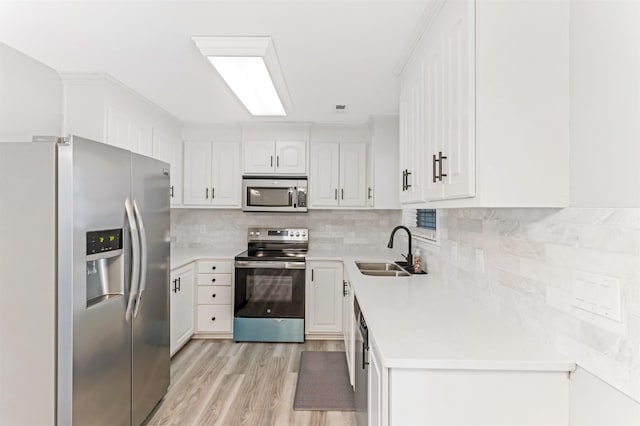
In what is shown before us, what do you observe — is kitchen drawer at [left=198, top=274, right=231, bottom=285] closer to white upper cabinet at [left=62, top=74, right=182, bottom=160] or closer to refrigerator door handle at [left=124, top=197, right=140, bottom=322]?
white upper cabinet at [left=62, top=74, right=182, bottom=160]

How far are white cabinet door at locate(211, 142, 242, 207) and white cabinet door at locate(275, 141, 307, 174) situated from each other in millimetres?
486

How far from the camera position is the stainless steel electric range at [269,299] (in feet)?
11.3

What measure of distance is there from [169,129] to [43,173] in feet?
7.15

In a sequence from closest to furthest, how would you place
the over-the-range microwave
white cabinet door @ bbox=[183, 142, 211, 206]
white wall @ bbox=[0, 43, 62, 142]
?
1. white wall @ bbox=[0, 43, 62, 142]
2. the over-the-range microwave
3. white cabinet door @ bbox=[183, 142, 211, 206]

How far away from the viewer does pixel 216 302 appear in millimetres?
3557

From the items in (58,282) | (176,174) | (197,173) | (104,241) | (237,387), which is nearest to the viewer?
(58,282)

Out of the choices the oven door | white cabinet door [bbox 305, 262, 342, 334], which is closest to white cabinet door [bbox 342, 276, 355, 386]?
white cabinet door [bbox 305, 262, 342, 334]

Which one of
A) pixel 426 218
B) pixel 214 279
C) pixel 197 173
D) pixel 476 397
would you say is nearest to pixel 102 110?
pixel 197 173

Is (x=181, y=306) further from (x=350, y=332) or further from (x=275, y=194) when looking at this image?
(x=350, y=332)

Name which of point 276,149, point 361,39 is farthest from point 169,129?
point 361,39

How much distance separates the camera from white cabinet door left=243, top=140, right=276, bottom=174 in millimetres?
3748

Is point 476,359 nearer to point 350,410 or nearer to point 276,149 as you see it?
point 350,410

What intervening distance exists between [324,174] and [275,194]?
1.96 ft

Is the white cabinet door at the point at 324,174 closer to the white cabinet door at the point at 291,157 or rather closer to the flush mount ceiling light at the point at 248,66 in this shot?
the white cabinet door at the point at 291,157
